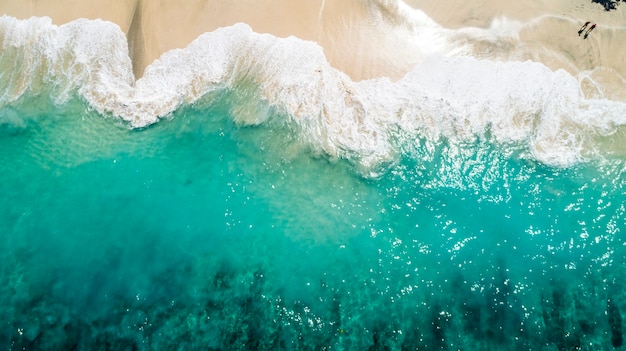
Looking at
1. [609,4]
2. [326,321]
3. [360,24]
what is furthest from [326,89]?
[609,4]

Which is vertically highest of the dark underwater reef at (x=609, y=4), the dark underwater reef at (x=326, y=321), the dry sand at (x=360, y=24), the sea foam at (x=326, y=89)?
the dark underwater reef at (x=609, y=4)

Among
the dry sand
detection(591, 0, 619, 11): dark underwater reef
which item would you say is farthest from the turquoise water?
detection(591, 0, 619, 11): dark underwater reef

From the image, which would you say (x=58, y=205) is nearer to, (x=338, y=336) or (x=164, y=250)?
(x=164, y=250)

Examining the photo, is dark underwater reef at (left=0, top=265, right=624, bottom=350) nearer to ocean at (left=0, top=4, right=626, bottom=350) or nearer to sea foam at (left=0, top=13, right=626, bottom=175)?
ocean at (left=0, top=4, right=626, bottom=350)

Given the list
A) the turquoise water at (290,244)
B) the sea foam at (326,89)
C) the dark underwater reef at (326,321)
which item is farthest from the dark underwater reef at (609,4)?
the dark underwater reef at (326,321)

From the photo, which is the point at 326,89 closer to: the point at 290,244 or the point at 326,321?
the point at 290,244

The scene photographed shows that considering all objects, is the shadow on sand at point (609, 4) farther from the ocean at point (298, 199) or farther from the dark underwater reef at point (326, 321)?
the dark underwater reef at point (326, 321)
